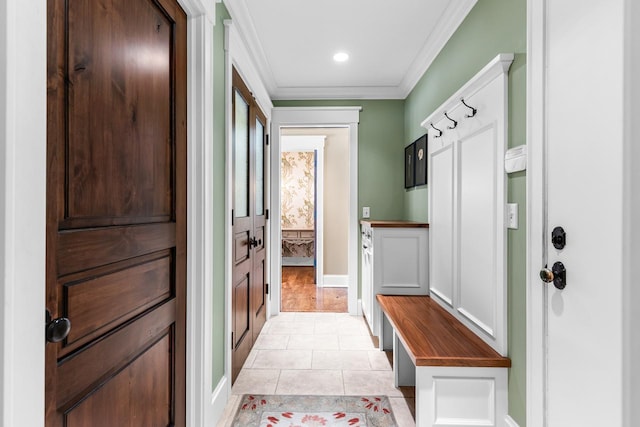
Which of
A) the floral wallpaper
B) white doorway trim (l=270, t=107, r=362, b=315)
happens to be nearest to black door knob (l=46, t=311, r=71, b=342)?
white doorway trim (l=270, t=107, r=362, b=315)

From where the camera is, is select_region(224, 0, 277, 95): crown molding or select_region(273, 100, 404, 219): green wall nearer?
select_region(224, 0, 277, 95): crown molding

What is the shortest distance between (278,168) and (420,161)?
1498mm

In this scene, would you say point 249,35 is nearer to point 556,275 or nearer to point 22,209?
point 22,209

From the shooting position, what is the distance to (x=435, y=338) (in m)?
1.80

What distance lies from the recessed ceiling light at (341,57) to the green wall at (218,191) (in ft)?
3.66

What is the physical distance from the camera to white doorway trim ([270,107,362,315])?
142 inches

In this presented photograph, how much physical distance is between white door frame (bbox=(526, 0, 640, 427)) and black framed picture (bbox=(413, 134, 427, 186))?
1.60 metres

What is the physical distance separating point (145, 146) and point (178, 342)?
2.72ft

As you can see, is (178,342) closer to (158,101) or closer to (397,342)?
(158,101)

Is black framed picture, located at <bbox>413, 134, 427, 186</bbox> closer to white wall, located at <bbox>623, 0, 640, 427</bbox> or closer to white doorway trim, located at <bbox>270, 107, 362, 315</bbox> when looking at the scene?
white doorway trim, located at <bbox>270, 107, 362, 315</bbox>

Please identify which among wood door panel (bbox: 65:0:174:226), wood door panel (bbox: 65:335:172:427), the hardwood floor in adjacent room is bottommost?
the hardwood floor in adjacent room

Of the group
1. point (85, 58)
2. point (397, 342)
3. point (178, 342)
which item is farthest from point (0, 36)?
point (397, 342)

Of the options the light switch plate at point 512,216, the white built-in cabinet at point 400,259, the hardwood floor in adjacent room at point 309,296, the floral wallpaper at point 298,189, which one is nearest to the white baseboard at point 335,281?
the hardwood floor in adjacent room at point 309,296

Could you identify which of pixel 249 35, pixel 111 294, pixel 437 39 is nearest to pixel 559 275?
pixel 111 294
